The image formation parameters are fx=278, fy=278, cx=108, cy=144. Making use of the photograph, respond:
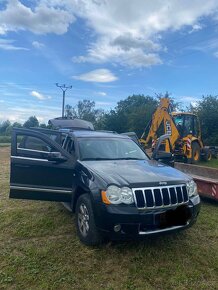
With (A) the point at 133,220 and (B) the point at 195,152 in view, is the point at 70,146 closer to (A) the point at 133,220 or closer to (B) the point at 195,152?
(A) the point at 133,220

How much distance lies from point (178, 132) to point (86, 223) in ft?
34.3

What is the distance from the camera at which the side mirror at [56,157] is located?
14.9 feet

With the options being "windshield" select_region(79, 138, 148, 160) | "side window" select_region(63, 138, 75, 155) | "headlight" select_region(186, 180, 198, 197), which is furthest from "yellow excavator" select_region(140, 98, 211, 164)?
"headlight" select_region(186, 180, 198, 197)

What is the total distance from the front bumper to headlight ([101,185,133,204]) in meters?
0.07

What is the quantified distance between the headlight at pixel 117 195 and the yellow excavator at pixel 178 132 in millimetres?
9566

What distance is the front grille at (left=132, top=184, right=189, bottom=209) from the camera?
356 centimetres

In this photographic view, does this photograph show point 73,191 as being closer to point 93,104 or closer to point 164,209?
point 164,209

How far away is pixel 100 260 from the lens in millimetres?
3693

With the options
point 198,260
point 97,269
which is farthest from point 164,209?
point 97,269

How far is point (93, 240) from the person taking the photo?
3891mm

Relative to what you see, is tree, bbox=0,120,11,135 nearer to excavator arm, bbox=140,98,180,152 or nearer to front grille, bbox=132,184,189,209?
excavator arm, bbox=140,98,180,152

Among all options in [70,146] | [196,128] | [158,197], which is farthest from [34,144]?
[196,128]

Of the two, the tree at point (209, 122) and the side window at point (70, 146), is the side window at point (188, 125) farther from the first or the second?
the side window at point (70, 146)

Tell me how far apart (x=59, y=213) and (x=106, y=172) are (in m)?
2.12
